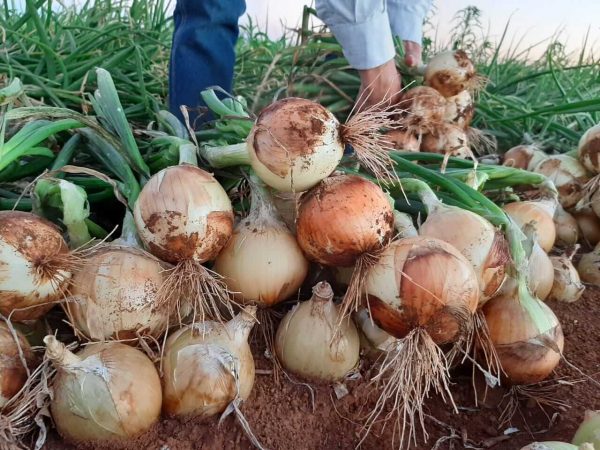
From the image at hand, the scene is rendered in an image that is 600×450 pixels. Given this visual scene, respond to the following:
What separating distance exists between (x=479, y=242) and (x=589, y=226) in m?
1.04

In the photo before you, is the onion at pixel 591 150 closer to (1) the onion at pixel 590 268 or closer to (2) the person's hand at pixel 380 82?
(1) the onion at pixel 590 268

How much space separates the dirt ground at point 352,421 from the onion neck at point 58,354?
131 mm

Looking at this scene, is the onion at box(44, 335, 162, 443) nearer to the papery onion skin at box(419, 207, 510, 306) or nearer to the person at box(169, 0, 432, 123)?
the papery onion skin at box(419, 207, 510, 306)

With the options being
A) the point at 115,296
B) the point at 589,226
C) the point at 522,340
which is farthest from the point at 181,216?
the point at 589,226

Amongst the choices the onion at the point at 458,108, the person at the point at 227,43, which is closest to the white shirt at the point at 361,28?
the person at the point at 227,43

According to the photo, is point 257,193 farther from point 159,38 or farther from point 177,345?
point 159,38

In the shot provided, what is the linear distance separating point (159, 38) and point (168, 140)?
135cm

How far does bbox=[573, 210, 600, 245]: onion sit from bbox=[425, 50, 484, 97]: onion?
542 millimetres

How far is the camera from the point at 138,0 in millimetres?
2664

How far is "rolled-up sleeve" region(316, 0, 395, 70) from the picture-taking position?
180 cm

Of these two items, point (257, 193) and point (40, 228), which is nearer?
point (40, 228)

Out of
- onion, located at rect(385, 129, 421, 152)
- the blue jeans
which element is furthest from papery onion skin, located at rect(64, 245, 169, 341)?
onion, located at rect(385, 129, 421, 152)

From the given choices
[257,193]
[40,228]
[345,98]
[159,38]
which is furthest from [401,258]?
[159,38]

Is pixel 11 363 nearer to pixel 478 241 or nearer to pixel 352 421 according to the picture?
pixel 352 421
